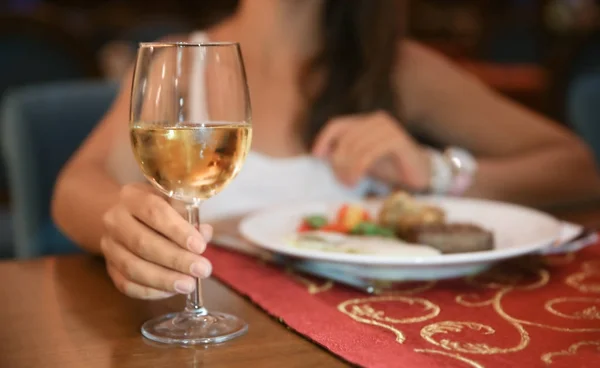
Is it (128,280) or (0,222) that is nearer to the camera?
(128,280)

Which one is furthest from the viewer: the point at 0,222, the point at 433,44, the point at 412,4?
the point at 412,4

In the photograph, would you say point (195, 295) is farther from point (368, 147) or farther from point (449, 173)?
point (449, 173)

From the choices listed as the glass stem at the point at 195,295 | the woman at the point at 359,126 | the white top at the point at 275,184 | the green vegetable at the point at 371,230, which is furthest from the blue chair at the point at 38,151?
the glass stem at the point at 195,295

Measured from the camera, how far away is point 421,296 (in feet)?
2.64

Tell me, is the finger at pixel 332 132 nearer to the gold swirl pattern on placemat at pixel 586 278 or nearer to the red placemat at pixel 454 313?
the red placemat at pixel 454 313

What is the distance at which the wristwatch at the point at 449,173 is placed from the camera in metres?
1.36

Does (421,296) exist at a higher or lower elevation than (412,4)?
lower

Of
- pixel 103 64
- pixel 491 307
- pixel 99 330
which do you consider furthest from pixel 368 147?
pixel 103 64

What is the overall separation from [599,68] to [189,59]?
2.81 meters

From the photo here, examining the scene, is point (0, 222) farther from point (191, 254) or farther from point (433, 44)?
point (433, 44)

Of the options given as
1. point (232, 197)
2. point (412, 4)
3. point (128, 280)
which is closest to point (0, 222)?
point (232, 197)

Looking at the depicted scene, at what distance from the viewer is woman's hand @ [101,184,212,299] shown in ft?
2.30

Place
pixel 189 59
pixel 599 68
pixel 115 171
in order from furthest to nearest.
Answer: pixel 599 68
pixel 115 171
pixel 189 59

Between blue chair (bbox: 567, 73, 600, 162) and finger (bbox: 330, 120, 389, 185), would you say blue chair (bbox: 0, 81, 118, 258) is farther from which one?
blue chair (bbox: 567, 73, 600, 162)
